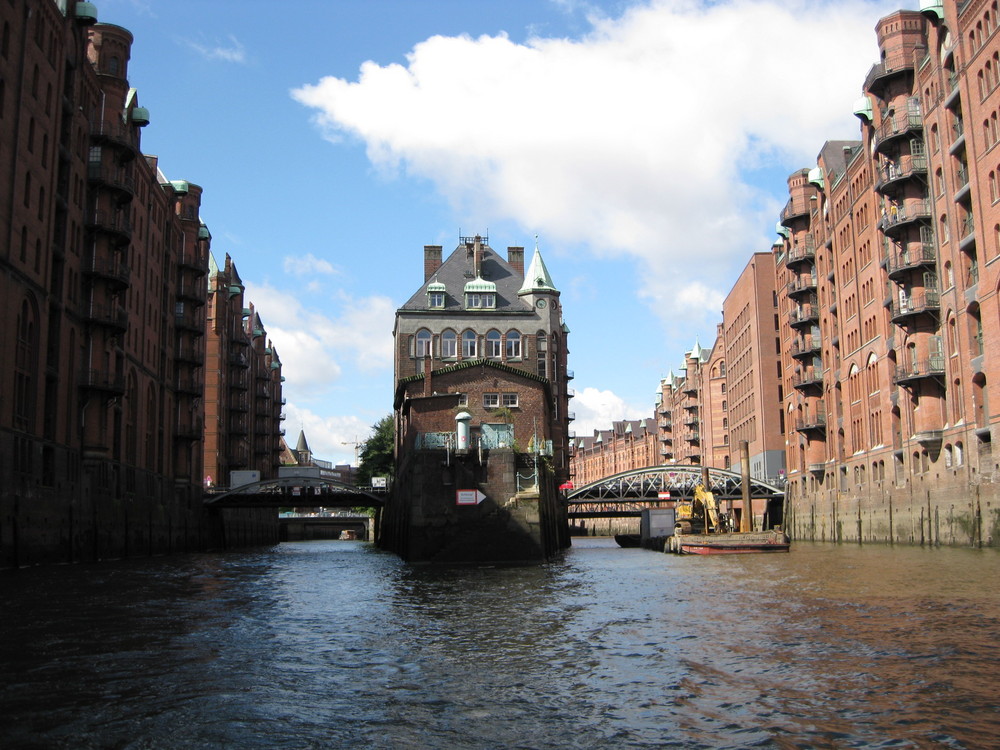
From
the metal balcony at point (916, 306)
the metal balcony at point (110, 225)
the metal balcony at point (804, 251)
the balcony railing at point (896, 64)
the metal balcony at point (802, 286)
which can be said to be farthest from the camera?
the metal balcony at point (804, 251)

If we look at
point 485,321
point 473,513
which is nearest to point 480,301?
point 485,321

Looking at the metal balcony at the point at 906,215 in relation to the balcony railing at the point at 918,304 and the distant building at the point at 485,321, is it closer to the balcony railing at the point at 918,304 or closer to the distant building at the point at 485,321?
the balcony railing at the point at 918,304

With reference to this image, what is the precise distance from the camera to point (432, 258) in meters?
89.8

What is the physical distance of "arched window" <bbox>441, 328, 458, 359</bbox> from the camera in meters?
82.9

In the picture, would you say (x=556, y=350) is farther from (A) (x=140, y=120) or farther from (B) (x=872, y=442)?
(A) (x=140, y=120)

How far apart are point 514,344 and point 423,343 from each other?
7.64 meters

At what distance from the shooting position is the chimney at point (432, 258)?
293ft

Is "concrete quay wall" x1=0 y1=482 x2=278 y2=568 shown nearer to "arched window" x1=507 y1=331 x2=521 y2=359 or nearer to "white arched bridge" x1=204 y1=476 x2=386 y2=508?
"white arched bridge" x1=204 y1=476 x2=386 y2=508

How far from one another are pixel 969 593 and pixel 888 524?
126 ft

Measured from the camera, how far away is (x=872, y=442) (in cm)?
7231

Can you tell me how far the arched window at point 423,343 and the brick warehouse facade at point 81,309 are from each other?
1924 centimetres

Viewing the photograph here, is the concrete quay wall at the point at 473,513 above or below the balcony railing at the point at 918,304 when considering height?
below

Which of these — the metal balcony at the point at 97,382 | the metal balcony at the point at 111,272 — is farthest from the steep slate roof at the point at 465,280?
the metal balcony at the point at 97,382

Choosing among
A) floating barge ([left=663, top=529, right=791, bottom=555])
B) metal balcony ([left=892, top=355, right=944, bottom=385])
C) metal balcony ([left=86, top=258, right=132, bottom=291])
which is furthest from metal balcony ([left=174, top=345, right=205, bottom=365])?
metal balcony ([left=892, top=355, right=944, bottom=385])
